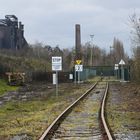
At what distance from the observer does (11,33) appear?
4023 inches

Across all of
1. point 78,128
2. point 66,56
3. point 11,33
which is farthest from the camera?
point 66,56

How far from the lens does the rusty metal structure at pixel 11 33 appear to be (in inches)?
4026

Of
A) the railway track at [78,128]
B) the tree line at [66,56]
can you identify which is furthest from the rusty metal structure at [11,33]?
the railway track at [78,128]

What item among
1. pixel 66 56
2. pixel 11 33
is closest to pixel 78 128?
pixel 11 33

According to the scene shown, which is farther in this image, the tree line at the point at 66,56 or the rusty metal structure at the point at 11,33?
the rusty metal structure at the point at 11,33

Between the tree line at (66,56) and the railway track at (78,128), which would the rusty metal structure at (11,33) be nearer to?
the tree line at (66,56)

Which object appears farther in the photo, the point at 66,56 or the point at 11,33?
the point at 66,56

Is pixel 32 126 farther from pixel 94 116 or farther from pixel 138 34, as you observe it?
pixel 138 34

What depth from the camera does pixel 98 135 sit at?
49.1 ft

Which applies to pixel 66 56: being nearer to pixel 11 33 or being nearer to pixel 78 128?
pixel 11 33

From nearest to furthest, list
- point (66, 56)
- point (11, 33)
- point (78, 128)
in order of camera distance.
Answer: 1. point (78, 128)
2. point (11, 33)
3. point (66, 56)

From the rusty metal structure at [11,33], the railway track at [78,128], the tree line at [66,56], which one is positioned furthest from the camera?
the rusty metal structure at [11,33]

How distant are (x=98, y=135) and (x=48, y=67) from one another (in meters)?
104

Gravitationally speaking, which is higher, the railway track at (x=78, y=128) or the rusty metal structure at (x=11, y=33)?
the rusty metal structure at (x=11, y=33)
